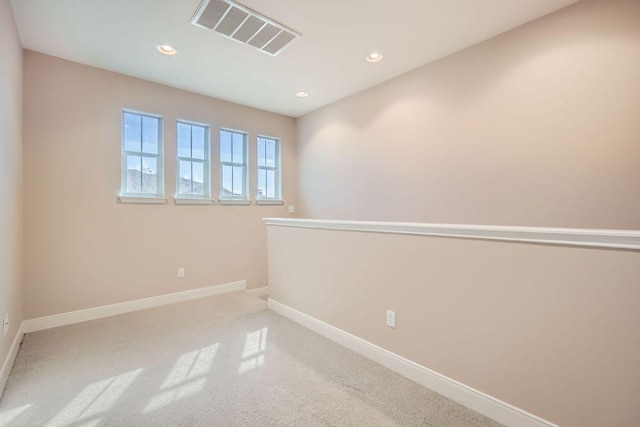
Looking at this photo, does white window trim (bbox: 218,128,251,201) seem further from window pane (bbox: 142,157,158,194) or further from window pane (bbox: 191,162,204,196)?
window pane (bbox: 142,157,158,194)

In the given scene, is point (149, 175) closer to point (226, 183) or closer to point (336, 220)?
point (226, 183)

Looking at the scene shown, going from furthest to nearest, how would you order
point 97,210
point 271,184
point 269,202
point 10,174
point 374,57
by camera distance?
point 271,184 < point 269,202 < point 97,210 < point 374,57 < point 10,174

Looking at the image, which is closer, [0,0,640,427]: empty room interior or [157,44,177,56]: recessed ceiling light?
[0,0,640,427]: empty room interior

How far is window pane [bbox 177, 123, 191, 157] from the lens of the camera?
13.0 feet

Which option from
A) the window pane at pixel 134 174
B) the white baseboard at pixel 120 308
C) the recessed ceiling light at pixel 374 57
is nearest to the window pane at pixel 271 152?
the window pane at pixel 134 174

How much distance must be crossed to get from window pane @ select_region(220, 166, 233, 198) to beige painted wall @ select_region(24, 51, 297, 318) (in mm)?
155

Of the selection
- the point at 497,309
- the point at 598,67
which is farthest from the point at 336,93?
the point at 497,309

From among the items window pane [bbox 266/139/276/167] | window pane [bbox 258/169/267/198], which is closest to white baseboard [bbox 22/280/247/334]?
window pane [bbox 258/169/267/198]

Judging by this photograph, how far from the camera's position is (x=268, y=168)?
491cm

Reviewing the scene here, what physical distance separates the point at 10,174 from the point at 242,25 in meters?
2.29

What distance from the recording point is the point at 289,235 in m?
3.21

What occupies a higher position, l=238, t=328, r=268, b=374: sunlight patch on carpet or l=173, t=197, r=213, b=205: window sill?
l=173, t=197, r=213, b=205: window sill

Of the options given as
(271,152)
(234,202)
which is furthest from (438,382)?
(271,152)

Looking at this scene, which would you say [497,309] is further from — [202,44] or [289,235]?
[202,44]
